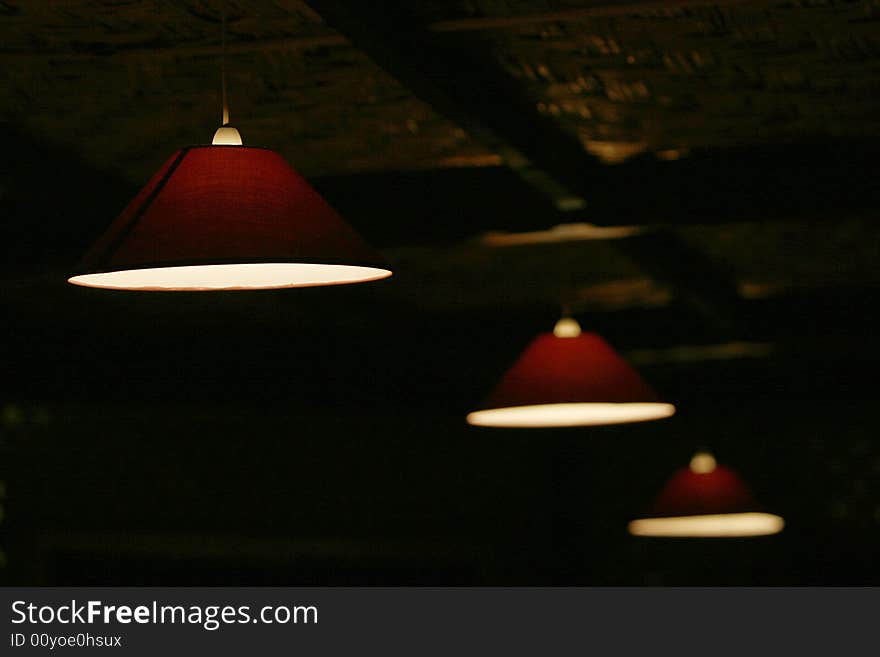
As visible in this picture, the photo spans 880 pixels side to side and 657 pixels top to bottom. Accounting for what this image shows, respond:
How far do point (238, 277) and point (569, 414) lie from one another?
1826mm

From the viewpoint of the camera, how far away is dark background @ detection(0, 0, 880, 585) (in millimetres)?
3896

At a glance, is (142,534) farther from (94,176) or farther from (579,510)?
(94,176)

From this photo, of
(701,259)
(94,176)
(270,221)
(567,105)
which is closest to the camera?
(270,221)

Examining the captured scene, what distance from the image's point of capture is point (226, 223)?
7.30 ft

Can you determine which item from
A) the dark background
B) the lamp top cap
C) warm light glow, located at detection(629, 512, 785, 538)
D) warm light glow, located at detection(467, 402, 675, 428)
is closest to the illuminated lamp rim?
the dark background

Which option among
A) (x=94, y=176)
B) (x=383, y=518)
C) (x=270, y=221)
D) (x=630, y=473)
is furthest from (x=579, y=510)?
(x=270, y=221)

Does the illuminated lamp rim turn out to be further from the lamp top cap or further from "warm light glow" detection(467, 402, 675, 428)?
→ the lamp top cap

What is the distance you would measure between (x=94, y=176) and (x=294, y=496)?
5142mm

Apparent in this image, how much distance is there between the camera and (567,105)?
4375mm

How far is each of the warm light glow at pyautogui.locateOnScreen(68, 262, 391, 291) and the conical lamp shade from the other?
0.26 m

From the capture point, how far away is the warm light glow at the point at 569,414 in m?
3.98

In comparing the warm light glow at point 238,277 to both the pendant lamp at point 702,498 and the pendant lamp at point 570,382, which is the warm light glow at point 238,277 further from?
the pendant lamp at point 702,498

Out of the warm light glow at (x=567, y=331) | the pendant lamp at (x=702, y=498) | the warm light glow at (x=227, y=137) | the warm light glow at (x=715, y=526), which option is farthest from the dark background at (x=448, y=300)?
the warm light glow at (x=715, y=526)

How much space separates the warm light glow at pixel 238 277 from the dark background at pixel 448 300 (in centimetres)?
62
